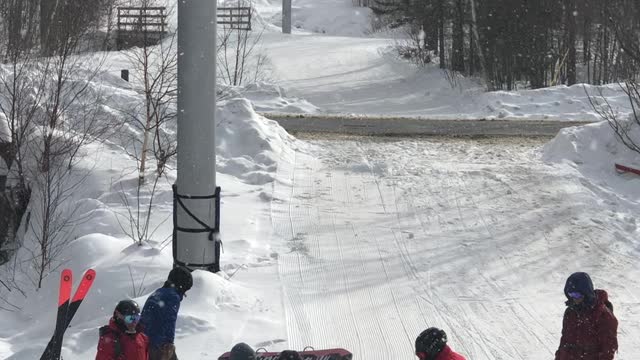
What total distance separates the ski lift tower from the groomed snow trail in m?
1.14

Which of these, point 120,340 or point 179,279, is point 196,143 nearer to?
point 179,279

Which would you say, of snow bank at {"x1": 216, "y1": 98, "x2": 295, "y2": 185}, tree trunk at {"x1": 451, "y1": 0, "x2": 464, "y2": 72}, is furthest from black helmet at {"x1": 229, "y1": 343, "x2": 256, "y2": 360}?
tree trunk at {"x1": 451, "y1": 0, "x2": 464, "y2": 72}

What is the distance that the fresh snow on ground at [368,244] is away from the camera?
8227mm

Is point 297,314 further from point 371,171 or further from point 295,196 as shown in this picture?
point 371,171

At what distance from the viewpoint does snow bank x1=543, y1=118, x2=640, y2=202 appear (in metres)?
13.9

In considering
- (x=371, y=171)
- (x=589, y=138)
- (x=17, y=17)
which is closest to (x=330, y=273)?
(x=371, y=171)

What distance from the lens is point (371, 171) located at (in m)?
14.2

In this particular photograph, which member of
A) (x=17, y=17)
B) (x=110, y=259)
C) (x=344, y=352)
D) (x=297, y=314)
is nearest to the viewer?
(x=344, y=352)

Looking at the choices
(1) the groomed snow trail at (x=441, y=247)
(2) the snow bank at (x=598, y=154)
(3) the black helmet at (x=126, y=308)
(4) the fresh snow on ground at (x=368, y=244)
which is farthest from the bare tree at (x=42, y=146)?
(2) the snow bank at (x=598, y=154)

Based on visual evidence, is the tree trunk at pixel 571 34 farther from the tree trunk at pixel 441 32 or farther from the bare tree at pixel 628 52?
the bare tree at pixel 628 52

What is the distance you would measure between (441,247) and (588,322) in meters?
5.02

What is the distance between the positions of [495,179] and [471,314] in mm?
5417

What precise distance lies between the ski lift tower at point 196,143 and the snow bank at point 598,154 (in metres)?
7.52

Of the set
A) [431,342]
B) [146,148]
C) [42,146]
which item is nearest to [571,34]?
[146,148]
